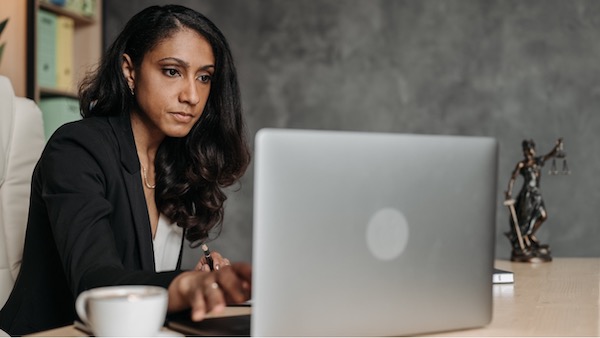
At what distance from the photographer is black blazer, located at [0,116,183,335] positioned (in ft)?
3.69

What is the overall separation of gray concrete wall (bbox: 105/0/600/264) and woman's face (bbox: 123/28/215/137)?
5.84 feet

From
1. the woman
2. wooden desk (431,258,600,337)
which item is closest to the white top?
the woman

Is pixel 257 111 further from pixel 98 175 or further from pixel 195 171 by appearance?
pixel 98 175

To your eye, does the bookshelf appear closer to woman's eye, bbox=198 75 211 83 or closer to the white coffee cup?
woman's eye, bbox=198 75 211 83

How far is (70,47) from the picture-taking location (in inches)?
125

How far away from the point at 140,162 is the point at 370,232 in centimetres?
89

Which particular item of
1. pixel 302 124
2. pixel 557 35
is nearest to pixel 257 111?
pixel 302 124

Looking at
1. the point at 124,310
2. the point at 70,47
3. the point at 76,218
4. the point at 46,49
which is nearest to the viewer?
the point at 124,310

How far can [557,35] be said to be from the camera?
10.3ft

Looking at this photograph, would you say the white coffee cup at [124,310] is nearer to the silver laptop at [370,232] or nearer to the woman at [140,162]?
the silver laptop at [370,232]

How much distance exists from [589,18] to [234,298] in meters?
2.72

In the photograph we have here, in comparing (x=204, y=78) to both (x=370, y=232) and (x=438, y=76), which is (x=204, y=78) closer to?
(x=370, y=232)

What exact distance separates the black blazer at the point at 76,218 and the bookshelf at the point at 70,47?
3.64 ft

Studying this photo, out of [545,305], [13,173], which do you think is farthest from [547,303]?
[13,173]
